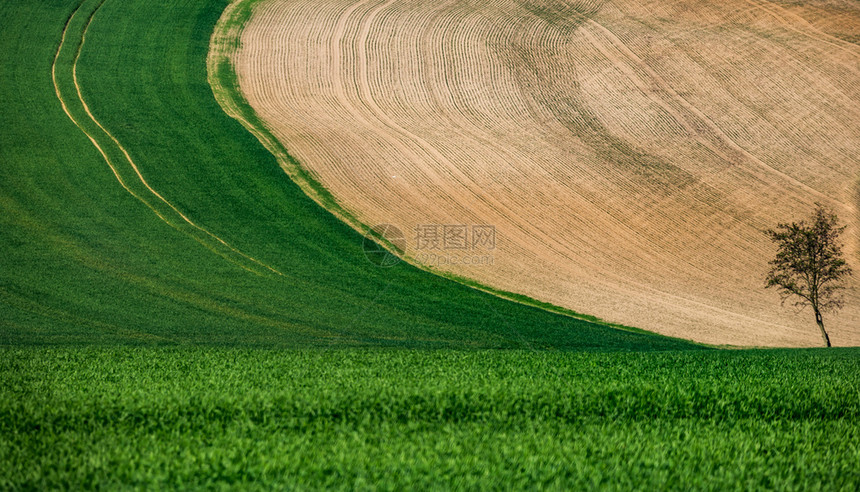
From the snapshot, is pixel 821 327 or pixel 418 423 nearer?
pixel 418 423

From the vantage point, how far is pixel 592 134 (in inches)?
1378

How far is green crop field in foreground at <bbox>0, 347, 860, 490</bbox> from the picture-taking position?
709 centimetres

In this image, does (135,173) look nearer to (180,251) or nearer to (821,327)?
(180,251)

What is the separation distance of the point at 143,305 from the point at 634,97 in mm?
29166

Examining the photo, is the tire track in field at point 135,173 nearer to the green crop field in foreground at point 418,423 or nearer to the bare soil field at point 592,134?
the bare soil field at point 592,134

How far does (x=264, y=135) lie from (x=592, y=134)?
53.1 feet

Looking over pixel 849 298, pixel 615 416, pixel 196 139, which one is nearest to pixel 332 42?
pixel 196 139

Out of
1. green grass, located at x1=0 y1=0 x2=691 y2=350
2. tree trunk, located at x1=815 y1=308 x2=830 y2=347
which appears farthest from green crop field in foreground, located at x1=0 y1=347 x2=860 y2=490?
tree trunk, located at x1=815 y1=308 x2=830 y2=347

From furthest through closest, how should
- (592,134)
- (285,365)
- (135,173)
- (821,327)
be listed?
(592,134)
(135,173)
(821,327)
(285,365)

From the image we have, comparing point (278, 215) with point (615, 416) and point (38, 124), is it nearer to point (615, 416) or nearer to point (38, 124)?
point (38, 124)

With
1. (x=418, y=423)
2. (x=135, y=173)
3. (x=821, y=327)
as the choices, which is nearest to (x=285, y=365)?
(x=418, y=423)

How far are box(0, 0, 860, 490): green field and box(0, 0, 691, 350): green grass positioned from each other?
0.10m

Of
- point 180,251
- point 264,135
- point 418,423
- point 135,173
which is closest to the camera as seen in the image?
point 418,423

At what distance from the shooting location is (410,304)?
21.3m
